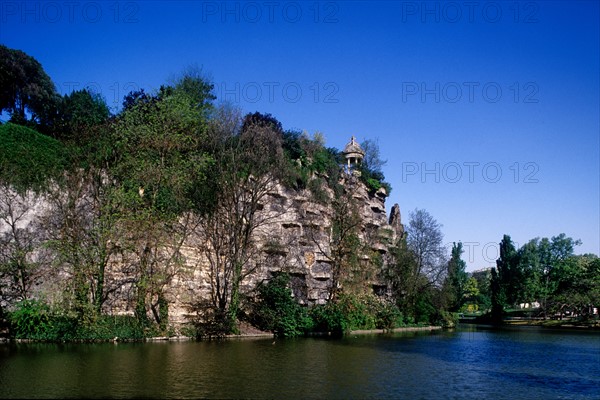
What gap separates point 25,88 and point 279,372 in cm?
3777

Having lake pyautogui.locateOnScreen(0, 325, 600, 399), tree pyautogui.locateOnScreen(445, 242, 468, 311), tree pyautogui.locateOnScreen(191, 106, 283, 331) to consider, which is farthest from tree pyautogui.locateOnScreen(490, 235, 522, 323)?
tree pyautogui.locateOnScreen(191, 106, 283, 331)

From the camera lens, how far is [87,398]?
1316 centimetres

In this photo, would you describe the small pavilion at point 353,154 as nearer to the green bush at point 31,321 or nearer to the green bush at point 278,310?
the green bush at point 278,310

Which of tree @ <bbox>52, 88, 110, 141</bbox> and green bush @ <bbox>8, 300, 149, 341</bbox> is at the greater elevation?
tree @ <bbox>52, 88, 110, 141</bbox>

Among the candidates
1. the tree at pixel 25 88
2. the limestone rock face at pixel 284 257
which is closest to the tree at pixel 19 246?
the limestone rock face at pixel 284 257

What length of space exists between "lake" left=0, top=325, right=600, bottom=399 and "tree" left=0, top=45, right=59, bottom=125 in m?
25.8

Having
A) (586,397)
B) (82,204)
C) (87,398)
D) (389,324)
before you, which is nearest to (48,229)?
(82,204)

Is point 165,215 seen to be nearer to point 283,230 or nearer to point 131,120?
point 131,120

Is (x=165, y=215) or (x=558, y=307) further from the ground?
(x=165, y=215)

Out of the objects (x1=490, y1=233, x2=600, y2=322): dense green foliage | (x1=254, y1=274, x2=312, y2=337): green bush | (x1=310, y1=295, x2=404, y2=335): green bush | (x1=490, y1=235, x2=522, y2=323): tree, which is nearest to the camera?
(x1=254, y1=274, x2=312, y2=337): green bush

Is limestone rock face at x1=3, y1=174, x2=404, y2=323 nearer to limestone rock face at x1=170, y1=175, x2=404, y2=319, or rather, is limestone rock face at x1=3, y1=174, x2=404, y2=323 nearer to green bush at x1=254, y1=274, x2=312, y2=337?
limestone rock face at x1=170, y1=175, x2=404, y2=319

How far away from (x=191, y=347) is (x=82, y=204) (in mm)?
12072

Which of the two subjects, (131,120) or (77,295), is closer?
(77,295)

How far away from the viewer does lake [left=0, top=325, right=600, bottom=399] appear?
14.9 meters
